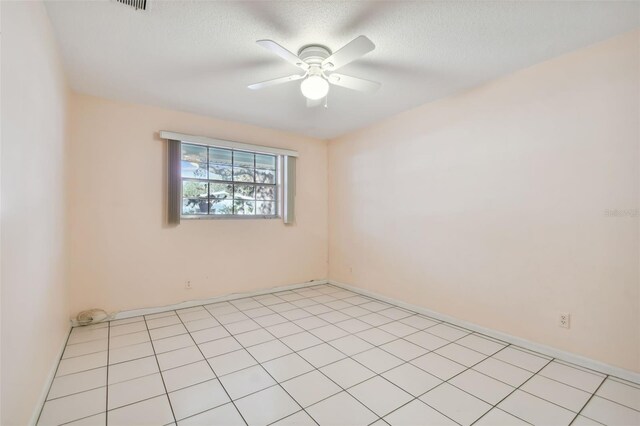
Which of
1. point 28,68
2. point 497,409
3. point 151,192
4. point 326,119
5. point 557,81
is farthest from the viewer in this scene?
point 326,119

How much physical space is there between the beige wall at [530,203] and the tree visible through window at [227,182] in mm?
1788

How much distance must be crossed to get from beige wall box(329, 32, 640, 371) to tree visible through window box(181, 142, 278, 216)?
1788 millimetres

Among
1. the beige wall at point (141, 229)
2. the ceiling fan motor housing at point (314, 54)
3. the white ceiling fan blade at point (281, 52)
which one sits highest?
the ceiling fan motor housing at point (314, 54)

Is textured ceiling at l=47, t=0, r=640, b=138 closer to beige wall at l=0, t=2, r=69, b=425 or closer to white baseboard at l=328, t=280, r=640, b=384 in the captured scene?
beige wall at l=0, t=2, r=69, b=425

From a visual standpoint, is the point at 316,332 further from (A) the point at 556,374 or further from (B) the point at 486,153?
(B) the point at 486,153

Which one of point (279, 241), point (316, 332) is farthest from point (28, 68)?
point (279, 241)

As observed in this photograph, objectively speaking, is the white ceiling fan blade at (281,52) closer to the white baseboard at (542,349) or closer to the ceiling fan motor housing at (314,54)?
the ceiling fan motor housing at (314,54)

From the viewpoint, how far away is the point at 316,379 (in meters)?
2.02

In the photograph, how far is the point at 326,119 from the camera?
12.5 ft

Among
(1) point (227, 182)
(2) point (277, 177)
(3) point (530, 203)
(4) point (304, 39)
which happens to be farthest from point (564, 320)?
(1) point (227, 182)

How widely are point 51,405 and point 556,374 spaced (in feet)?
10.9

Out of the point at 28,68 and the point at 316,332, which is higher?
the point at 28,68

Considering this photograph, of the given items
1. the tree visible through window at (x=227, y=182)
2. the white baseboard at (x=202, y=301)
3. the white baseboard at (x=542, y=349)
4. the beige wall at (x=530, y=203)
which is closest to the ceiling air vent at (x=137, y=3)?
the tree visible through window at (x=227, y=182)

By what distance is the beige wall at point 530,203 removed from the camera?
2.06 meters
